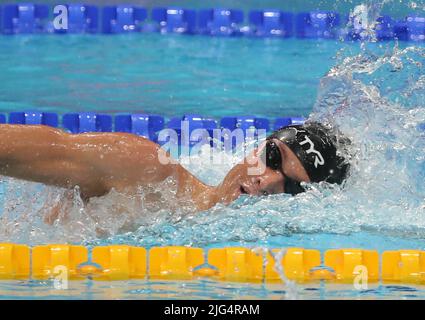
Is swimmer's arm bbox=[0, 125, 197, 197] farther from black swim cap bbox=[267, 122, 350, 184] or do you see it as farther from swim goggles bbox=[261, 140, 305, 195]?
black swim cap bbox=[267, 122, 350, 184]

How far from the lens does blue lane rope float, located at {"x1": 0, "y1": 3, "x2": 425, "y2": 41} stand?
705 centimetres

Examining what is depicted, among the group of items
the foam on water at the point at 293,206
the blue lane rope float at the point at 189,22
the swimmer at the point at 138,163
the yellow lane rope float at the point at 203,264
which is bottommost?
the yellow lane rope float at the point at 203,264

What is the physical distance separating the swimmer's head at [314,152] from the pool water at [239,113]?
60mm

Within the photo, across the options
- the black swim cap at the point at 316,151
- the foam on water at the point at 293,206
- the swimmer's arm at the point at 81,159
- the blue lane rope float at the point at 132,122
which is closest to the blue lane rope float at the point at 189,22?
the blue lane rope float at the point at 132,122

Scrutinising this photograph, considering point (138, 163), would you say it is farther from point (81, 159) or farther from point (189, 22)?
point (189, 22)

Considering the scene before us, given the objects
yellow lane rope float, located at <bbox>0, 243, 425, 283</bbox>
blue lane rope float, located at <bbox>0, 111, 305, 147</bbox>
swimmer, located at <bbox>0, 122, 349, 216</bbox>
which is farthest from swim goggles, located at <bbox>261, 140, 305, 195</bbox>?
blue lane rope float, located at <bbox>0, 111, 305, 147</bbox>

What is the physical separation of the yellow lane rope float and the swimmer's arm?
9.7 inches

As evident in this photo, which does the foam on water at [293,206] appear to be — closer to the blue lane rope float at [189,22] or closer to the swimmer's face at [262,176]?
the swimmer's face at [262,176]

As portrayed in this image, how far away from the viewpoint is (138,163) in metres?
3.01

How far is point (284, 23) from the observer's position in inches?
283

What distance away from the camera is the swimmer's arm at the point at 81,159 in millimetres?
2785

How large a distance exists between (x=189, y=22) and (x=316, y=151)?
4227 mm

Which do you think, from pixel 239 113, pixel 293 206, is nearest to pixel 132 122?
pixel 239 113
